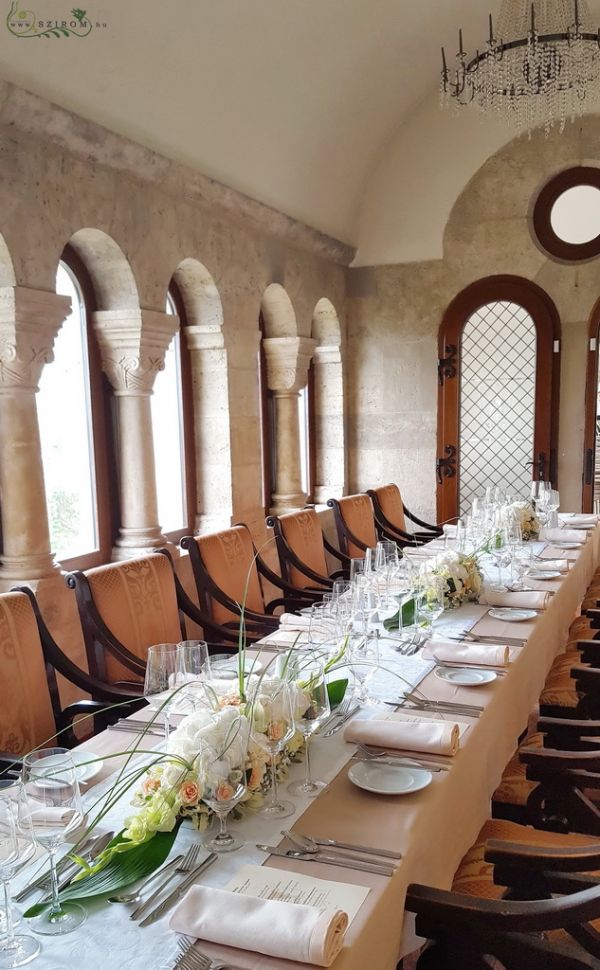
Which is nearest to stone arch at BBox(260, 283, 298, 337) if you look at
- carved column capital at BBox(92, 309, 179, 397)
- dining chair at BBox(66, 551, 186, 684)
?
carved column capital at BBox(92, 309, 179, 397)

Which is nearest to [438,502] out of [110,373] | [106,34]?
[110,373]

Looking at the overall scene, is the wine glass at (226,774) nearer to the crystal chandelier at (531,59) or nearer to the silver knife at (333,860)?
the silver knife at (333,860)

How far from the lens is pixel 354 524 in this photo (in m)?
5.14

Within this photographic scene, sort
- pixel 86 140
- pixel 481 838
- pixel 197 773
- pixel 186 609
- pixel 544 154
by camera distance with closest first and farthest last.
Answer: pixel 197 773 < pixel 481 838 < pixel 186 609 < pixel 86 140 < pixel 544 154

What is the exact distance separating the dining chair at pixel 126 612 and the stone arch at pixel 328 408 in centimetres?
399

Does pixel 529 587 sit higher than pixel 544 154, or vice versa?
pixel 544 154

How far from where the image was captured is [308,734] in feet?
5.30

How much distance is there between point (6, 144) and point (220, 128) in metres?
1.61

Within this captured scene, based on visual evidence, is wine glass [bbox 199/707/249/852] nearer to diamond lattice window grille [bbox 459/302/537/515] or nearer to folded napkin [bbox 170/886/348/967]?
folded napkin [bbox 170/886/348/967]

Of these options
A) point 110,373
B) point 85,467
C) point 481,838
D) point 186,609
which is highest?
point 110,373

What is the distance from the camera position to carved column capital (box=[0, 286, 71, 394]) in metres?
3.37

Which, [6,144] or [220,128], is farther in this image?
[220,128]

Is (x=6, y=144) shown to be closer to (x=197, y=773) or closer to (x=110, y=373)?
(x=110, y=373)

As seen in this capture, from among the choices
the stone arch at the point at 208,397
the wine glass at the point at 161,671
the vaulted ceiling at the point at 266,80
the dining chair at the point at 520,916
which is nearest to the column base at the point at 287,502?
the stone arch at the point at 208,397
